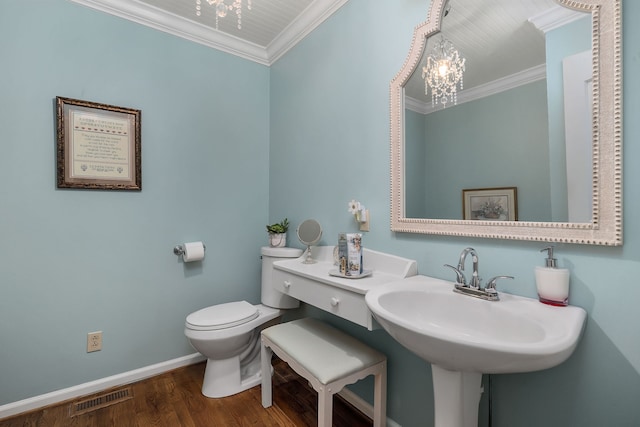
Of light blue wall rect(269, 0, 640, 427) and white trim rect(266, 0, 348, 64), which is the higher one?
white trim rect(266, 0, 348, 64)

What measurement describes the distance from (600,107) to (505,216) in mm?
420

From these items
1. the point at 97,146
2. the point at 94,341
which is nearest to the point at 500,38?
the point at 97,146

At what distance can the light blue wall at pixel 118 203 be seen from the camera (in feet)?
5.29

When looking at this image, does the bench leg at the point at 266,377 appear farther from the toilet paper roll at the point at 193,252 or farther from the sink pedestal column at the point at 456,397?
the sink pedestal column at the point at 456,397

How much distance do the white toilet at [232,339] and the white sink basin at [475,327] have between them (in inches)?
40.7

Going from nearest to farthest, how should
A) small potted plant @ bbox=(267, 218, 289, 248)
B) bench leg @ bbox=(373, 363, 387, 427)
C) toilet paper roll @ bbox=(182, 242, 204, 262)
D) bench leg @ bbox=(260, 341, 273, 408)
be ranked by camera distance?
bench leg @ bbox=(373, 363, 387, 427), bench leg @ bbox=(260, 341, 273, 408), toilet paper roll @ bbox=(182, 242, 204, 262), small potted plant @ bbox=(267, 218, 289, 248)

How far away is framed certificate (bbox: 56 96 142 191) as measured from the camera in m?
1.70

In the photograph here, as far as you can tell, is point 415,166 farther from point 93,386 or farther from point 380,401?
point 93,386

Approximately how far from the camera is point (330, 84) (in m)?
1.86

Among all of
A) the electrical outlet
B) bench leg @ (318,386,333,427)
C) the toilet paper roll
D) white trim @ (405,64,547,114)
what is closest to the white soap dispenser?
white trim @ (405,64,547,114)

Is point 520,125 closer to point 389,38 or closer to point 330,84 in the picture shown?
point 389,38

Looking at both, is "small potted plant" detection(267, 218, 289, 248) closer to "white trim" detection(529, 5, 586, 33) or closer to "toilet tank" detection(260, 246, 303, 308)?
"toilet tank" detection(260, 246, 303, 308)

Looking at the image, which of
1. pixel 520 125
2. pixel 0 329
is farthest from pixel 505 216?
pixel 0 329

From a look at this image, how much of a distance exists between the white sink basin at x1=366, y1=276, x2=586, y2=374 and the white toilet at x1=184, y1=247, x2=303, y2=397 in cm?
103
